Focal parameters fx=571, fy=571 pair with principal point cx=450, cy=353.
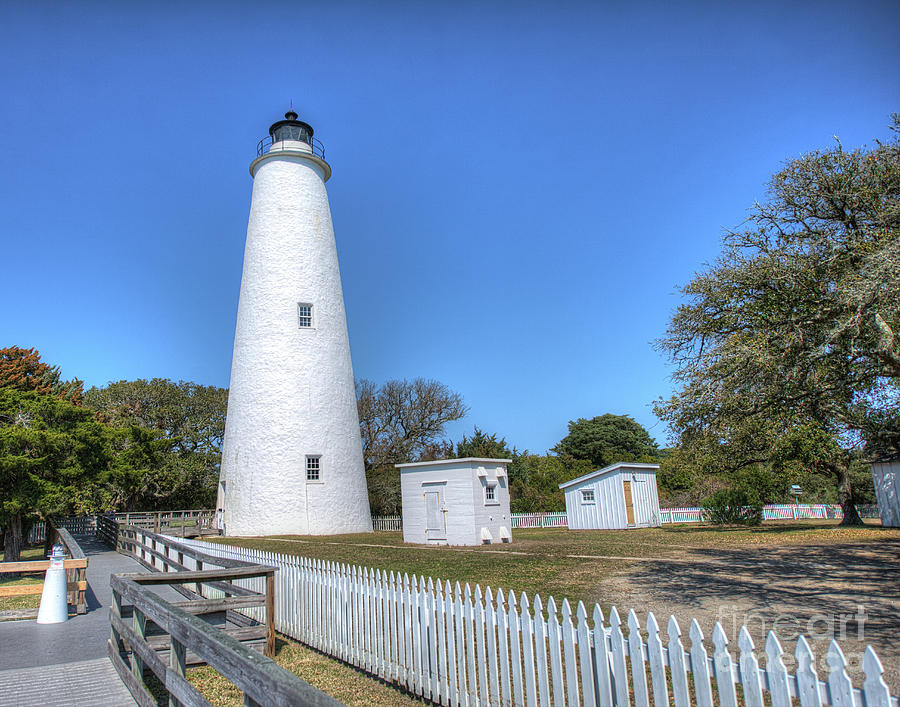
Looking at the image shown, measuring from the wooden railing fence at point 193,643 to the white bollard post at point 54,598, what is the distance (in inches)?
65.8

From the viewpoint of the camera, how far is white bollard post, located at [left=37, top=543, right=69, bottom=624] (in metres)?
7.68

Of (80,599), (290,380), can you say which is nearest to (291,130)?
(290,380)

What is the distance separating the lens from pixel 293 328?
949 inches

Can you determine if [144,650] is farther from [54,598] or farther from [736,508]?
[736,508]

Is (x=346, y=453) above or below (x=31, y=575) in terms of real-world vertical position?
above

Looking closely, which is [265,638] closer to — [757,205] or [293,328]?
[757,205]

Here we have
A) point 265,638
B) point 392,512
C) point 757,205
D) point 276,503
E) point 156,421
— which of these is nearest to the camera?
point 265,638

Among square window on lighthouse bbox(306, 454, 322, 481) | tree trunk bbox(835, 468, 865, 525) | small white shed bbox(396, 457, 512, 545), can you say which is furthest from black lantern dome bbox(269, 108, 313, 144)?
tree trunk bbox(835, 468, 865, 525)

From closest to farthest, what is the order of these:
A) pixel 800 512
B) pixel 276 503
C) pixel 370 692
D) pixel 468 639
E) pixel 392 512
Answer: pixel 468 639, pixel 370 692, pixel 276 503, pixel 800 512, pixel 392 512

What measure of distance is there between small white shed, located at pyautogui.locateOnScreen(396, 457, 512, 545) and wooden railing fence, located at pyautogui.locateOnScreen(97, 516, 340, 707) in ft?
29.7

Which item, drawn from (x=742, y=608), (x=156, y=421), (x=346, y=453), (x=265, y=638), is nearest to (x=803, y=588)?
(x=742, y=608)

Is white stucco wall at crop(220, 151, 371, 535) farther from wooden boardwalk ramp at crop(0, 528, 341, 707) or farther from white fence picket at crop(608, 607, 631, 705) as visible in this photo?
white fence picket at crop(608, 607, 631, 705)

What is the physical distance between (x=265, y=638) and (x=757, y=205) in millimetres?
11728

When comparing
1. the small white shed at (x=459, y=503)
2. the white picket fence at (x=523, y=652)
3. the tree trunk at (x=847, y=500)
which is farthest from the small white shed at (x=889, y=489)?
the white picket fence at (x=523, y=652)
